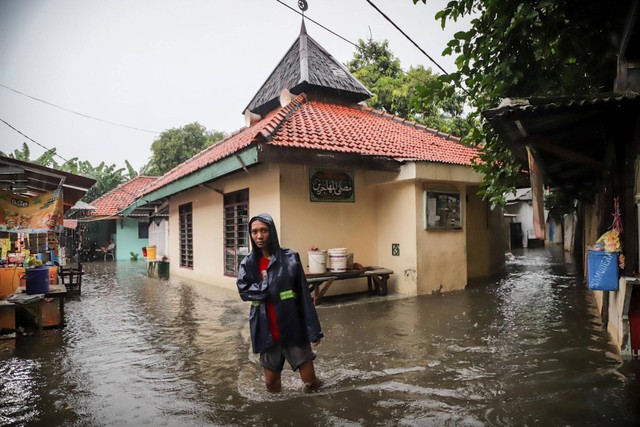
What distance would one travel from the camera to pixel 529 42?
527 cm

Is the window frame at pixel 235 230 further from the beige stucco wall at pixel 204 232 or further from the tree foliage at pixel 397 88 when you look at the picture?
the tree foliage at pixel 397 88

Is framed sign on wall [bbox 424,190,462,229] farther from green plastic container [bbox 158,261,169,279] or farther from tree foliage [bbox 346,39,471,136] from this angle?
green plastic container [bbox 158,261,169,279]

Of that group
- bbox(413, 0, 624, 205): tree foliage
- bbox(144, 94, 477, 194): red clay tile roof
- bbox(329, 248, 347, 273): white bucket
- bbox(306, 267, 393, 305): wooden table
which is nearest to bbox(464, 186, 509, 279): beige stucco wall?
bbox(144, 94, 477, 194): red clay tile roof

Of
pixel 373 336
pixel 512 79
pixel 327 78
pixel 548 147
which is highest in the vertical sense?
pixel 327 78

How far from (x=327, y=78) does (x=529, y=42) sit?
8.07m

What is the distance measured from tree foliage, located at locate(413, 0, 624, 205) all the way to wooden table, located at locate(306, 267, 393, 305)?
11.5ft

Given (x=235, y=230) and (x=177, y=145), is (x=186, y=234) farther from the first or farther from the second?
(x=177, y=145)

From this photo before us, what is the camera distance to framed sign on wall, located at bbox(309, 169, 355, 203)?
9.16 m

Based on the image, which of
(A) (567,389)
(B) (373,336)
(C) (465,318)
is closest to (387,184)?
(C) (465,318)

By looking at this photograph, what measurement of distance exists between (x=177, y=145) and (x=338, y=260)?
23346 millimetres

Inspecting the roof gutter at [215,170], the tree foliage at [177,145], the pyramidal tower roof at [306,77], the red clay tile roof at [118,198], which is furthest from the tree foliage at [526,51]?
the tree foliage at [177,145]

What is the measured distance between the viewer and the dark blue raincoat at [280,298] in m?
3.77

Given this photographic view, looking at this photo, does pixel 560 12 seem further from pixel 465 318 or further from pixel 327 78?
pixel 327 78

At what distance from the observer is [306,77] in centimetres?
1204
